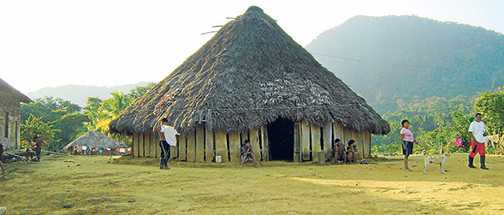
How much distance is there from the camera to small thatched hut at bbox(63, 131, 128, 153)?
30.8m

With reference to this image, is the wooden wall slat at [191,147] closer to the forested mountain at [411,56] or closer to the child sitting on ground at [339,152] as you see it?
the child sitting on ground at [339,152]

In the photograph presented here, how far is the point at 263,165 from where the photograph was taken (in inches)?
516

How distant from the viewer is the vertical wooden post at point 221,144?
1374 cm

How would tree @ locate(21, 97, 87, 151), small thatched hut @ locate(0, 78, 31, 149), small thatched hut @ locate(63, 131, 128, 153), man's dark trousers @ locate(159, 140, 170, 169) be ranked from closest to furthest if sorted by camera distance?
man's dark trousers @ locate(159, 140, 170, 169) < small thatched hut @ locate(0, 78, 31, 149) < small thatched hut @ locate(63, 131, 128, 153) < tree @ locate(21, 97, 87, 151)

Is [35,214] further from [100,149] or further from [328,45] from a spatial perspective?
[328,45]

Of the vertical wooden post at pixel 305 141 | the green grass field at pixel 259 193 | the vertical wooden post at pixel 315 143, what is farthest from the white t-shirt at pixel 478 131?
the vertical wooden post at pixel 305 141

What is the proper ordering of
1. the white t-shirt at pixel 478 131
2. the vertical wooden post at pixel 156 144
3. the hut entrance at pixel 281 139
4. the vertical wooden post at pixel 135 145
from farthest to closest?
the hut entrance at pixel 281 139, the vertical wooden post at pixel 135 145, the vertical wooden post at pixel 156 144, the white t-shirt at pixel 478 131

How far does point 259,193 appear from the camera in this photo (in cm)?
726

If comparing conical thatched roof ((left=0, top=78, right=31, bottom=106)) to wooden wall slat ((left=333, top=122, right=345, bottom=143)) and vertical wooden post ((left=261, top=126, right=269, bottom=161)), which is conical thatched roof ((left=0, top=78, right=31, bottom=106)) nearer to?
vertical wooden post ((left=261, top=126, right=269, bottom=161))

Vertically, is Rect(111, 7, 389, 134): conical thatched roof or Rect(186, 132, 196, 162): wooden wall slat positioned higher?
Rect(111, 7, 389, 134): conical thatched roof

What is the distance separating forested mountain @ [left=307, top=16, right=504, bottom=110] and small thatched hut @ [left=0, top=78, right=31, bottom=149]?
45.1 m

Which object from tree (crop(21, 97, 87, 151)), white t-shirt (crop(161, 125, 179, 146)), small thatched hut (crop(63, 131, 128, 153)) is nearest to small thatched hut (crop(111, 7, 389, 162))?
white t-shirt (crop(161, 125, 179, 146))

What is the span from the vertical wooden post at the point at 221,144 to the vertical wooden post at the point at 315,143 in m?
2.33

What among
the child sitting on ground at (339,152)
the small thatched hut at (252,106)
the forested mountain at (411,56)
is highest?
the forested mountain at (411,56)
